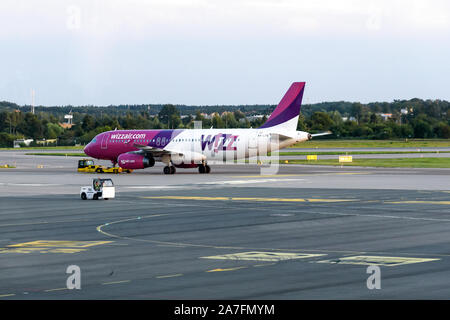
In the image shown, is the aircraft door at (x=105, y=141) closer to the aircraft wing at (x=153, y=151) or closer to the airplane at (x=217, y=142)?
the airplane at (x=217, y=142)

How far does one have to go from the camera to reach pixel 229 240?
25609 mm

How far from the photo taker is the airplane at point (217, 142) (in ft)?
219

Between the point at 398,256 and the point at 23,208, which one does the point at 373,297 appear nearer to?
the point at 398,256

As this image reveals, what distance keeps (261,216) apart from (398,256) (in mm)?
12023

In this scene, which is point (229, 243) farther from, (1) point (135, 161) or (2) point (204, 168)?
(1) point (135, 161)

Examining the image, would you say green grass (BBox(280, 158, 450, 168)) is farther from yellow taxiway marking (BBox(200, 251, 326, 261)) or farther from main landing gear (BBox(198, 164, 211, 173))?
yellow taxiway marking (BBox(200, 251, 326, 261))

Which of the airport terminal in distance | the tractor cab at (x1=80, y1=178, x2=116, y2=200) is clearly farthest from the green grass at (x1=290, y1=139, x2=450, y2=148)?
the tractor cab at (x1=80, y1=178, x2=116, y2=200)

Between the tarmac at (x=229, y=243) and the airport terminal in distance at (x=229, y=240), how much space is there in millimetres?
47

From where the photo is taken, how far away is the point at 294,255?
2217 centimetres

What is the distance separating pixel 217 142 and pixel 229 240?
42456 millimetres

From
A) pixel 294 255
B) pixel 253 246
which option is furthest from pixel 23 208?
pixel 294 255

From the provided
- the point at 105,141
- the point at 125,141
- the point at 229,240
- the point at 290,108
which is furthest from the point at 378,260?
the point at 105,141

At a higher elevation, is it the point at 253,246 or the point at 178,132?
the point at 178,132

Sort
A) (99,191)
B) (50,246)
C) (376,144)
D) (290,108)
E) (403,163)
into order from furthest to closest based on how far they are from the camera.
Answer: (376,144)
(403,163)
(290,108)
(99,191)
(50,246)
